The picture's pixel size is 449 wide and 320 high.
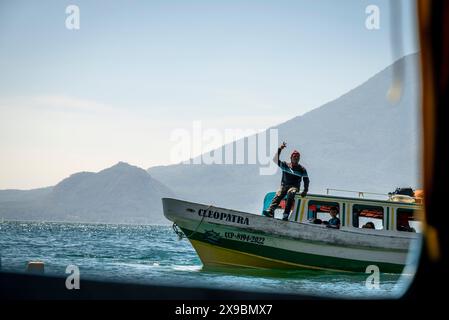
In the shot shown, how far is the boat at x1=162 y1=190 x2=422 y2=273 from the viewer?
16938 mm

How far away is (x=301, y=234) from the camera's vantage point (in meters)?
17.0

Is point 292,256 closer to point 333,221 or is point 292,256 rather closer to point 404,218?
point 333,221

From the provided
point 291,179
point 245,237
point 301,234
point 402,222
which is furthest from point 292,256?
point 402,222

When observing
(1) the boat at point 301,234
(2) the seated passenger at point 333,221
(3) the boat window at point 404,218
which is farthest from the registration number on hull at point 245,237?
(3) the boat window at point 404,218

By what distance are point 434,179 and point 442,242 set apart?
1.44 feet

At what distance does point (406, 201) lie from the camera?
1792 cm

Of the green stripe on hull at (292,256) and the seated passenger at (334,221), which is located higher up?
the seated passenger at (334,221)

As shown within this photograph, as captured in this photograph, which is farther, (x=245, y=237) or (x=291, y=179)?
(x=245, y=237)

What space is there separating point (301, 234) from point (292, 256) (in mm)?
716

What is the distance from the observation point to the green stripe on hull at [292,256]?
17.2m

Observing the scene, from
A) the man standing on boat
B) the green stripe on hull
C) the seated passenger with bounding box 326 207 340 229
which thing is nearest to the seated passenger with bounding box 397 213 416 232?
the green stripe on hull

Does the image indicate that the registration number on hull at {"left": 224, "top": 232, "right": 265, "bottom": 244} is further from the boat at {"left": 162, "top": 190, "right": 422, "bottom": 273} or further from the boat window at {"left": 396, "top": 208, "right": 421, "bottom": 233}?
the boat window at {"left": 396, "top": 208, "right": 421, "bottom": 233}

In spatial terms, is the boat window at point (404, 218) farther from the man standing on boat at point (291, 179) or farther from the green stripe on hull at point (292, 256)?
the man standing on boat at point (291, 179)
